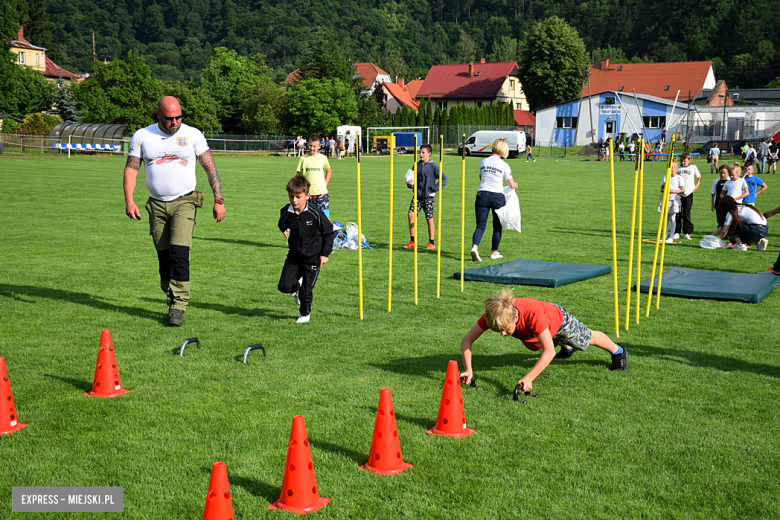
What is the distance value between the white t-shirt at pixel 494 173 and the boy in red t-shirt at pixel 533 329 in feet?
19.5

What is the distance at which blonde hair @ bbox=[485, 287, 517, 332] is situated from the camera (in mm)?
5133

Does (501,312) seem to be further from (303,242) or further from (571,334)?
(303,242)

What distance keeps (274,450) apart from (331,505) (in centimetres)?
79

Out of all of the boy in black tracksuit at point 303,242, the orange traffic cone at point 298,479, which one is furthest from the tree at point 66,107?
the orange traffic cone at point 298,479

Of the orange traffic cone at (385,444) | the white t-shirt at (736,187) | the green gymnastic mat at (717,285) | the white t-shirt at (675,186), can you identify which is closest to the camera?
the orange traffic cone at (385,444)

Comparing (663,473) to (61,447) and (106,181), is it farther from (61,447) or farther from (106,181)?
(106,181)

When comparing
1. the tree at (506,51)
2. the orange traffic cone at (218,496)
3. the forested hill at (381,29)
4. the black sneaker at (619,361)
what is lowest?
the black sneaker at (619,361)

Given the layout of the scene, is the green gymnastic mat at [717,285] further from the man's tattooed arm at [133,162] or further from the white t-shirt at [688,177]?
the man's tattooed arm at [133,162]

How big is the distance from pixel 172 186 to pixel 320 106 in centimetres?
6490

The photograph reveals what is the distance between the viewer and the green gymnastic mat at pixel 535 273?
9.90 m

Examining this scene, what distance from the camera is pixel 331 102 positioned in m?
71.2

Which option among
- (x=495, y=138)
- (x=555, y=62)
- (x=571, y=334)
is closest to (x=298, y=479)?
(x=571, y=334)

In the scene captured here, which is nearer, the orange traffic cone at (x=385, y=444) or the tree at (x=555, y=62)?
the orange traffic cone at (x=385, y=444)

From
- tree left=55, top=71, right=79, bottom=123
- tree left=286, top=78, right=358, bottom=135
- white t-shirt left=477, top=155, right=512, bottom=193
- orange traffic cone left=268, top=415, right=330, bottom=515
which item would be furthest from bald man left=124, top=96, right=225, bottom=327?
tree left=286, top=78, right=358, bottom=135
